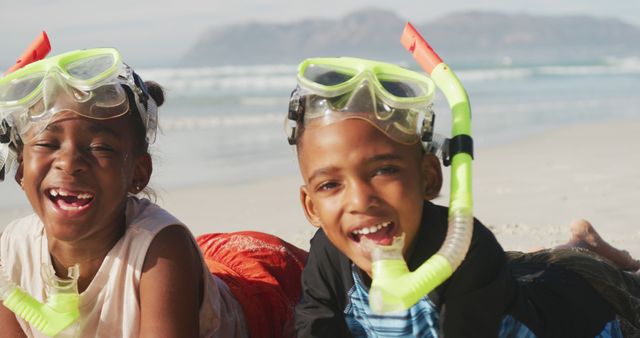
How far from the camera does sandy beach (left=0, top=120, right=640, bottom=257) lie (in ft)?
17.5

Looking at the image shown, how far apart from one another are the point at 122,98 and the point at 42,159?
32 centimetres

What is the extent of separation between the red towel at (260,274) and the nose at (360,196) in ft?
3.41

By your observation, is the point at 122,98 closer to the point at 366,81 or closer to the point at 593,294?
the point at 366,81

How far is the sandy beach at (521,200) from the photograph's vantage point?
5.32m

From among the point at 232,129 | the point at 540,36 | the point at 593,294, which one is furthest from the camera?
the point at 540,36

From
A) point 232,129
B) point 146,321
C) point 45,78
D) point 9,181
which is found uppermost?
point 45,78

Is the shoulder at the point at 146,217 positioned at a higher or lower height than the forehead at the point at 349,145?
lower

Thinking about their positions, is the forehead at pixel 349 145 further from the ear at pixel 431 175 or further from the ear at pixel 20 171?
the ear at pixel 20 171

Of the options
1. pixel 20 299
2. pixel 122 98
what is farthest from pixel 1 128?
pixel 20 299

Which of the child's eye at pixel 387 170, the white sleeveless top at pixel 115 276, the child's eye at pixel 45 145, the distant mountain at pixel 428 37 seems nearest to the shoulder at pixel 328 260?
the child's eye at pixel 387 170

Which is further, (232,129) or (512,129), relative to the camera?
(232,129)

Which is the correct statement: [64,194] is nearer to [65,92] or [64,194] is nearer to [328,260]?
[65,92]

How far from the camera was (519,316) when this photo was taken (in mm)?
2568

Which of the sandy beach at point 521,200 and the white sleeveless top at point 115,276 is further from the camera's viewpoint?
the sandy beach at point 521,200
